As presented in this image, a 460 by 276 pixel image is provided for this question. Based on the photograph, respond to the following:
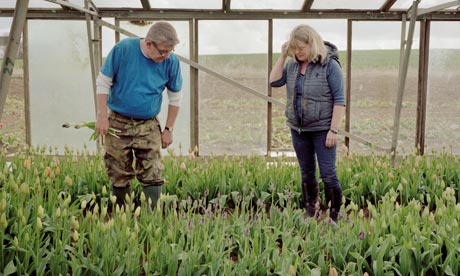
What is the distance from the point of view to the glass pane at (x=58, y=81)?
6.29m

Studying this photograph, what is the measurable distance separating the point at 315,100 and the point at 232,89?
3139 mm

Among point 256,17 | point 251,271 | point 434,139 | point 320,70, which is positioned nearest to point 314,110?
point 320,70

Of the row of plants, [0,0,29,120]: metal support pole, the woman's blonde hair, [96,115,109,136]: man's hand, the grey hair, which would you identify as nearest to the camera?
the row of plants

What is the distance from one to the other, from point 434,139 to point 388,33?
137cm

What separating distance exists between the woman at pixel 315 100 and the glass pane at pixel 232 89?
292cm

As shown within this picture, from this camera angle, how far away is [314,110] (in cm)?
333

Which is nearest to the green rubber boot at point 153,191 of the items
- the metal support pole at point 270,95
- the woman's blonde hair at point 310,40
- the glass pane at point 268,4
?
the woman's blonde hair at point 310,40

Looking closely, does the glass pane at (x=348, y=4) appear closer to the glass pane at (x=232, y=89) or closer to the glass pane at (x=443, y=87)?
the glass pane at (x=232, y=89)

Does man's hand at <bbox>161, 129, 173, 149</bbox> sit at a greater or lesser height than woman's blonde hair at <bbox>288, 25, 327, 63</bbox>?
lesser

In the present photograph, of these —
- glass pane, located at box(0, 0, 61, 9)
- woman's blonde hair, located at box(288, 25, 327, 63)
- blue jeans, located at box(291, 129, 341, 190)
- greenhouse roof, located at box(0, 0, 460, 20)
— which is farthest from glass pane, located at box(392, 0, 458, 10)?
glass pane, located at box(0, 0, 61, 9)

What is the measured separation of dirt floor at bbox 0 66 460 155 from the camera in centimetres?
638

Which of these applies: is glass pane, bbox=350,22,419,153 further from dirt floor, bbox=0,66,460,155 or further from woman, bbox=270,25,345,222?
woman, bbox=270,25,345,222

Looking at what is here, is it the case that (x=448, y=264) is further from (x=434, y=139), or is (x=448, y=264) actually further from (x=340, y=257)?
(x=434, y=139)

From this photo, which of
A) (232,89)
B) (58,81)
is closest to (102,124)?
(232,89)
